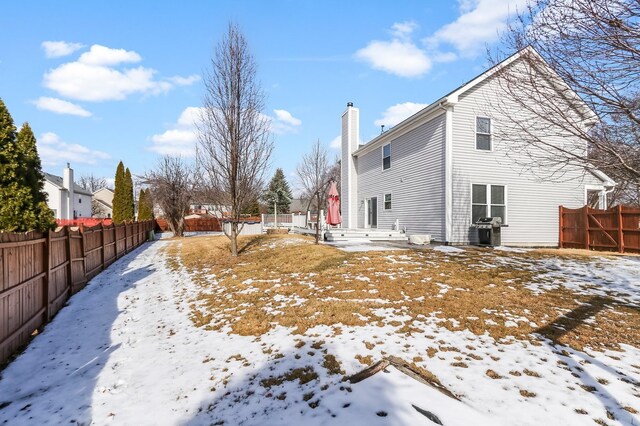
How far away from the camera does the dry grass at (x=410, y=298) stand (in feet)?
15.8

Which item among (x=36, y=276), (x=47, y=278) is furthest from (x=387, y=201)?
(x=36, y=276)

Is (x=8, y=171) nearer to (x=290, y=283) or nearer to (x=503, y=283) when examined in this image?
(x=290, y=283)

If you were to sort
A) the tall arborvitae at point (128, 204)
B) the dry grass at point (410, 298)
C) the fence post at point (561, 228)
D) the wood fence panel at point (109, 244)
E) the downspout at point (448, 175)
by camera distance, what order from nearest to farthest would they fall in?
the dry grass at point (410, 298) → the wood fence panel at point (109, 244) → the downspout at point (448, 175) → the fence post at point (561, 228) → the tall arborvitae at point (128, 204)

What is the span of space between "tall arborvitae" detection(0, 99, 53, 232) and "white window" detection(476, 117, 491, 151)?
14.8 metres

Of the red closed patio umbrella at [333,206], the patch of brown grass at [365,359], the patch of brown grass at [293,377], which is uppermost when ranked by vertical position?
the red closed patio umbrella at [333,206]

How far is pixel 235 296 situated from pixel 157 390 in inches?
131

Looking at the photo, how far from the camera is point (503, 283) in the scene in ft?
22.9

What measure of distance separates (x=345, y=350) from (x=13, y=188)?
8977 millimetres

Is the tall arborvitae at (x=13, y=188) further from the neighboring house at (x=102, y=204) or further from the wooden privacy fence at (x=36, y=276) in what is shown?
the neighboring house at (x=102, y=204)

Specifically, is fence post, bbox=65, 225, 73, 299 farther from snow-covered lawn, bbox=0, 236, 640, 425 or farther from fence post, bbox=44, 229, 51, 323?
fence post, bbox=44, 229, 51, 323

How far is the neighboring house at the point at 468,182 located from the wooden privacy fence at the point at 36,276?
11986 mm

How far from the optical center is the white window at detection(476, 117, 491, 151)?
13.2 metres

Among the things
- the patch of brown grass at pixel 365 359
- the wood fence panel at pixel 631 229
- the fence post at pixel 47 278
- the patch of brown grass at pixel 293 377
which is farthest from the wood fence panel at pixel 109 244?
the wood fence panel at pixel 631 229

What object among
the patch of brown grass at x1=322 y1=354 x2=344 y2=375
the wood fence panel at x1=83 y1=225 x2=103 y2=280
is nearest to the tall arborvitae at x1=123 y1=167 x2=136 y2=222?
the wood fence panel at x1=83 y1=225 x2=103 y2=280
